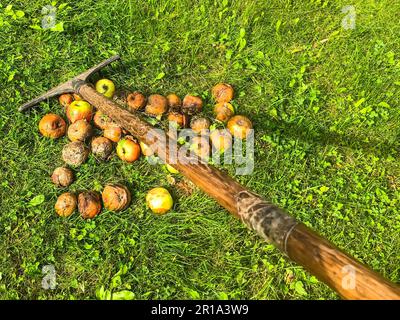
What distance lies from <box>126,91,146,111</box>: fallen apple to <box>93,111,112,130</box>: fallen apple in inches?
10.4

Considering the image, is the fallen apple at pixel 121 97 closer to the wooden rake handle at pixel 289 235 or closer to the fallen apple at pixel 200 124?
the fallen apple at pixel 200 124

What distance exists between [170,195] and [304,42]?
8.14ft

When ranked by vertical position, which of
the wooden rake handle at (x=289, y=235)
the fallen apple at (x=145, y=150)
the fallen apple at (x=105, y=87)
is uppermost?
the wooden rake handle at (x=289, y=235)

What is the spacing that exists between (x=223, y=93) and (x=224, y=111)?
0.89ft

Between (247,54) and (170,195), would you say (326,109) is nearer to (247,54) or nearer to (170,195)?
(247,54)

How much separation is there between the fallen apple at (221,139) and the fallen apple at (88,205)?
1.23 metres

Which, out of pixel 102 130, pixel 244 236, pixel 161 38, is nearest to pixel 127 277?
pixel 244 236

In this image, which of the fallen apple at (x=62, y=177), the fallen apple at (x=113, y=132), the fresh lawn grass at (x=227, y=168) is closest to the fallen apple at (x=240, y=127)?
the fresh lawn grass at (x=227, y=168)

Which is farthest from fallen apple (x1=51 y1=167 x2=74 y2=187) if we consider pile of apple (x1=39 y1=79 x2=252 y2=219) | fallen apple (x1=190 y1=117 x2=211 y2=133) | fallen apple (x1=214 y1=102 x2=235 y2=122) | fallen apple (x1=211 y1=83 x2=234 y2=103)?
fallen apple (x1=211 y1=83 x2=234 y2=103)

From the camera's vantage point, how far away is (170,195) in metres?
3.75

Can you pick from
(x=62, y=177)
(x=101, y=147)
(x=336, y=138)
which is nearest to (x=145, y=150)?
(x=101, y=147)

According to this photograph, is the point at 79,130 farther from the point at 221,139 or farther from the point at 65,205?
the point at 221,139

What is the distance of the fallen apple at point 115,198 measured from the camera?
3598mm

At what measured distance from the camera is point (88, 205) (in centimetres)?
354
